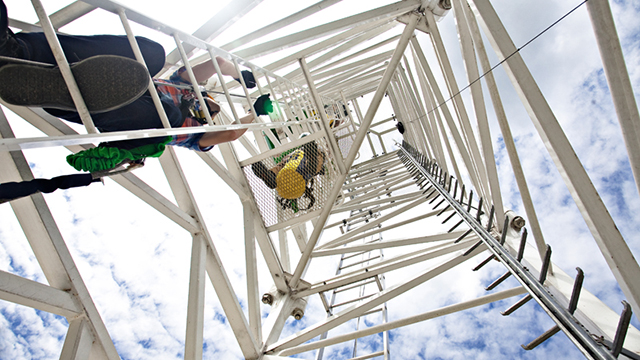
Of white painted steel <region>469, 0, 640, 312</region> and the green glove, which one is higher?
the green glove

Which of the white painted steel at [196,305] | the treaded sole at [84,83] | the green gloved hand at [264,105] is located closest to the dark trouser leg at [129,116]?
the treaded sole at [84,83]

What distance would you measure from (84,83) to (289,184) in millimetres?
2895

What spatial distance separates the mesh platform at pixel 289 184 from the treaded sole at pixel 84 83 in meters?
2.76

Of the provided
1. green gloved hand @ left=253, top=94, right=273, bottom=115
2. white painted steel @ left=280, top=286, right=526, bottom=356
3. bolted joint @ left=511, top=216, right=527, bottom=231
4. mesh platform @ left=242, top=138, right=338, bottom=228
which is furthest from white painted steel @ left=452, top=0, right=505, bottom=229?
mesh platform @ left=242, top=138, right=338, bottom=228

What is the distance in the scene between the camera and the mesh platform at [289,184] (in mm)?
4117

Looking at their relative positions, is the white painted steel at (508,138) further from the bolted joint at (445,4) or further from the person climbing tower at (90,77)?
the person climbing tower at (90,77)

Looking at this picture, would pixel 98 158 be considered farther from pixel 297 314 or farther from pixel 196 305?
pixel 297 314

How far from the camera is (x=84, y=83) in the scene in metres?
1.26

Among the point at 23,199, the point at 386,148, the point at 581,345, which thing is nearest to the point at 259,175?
the point at 23,199

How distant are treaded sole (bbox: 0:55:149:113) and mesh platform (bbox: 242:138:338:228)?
9.05 feet

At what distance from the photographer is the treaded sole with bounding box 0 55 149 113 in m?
1.21

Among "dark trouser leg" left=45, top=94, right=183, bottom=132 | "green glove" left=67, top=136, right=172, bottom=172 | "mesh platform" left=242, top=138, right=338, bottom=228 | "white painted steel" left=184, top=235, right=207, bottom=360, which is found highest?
"dark trouser leg" left=45, top=94, right=183, bottom=132

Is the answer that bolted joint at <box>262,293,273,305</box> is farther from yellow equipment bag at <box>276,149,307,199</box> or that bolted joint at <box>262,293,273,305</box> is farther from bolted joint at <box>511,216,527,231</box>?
bolted joint at <box>511,216,527,231</box>

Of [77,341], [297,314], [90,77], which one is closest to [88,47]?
[90,77]
